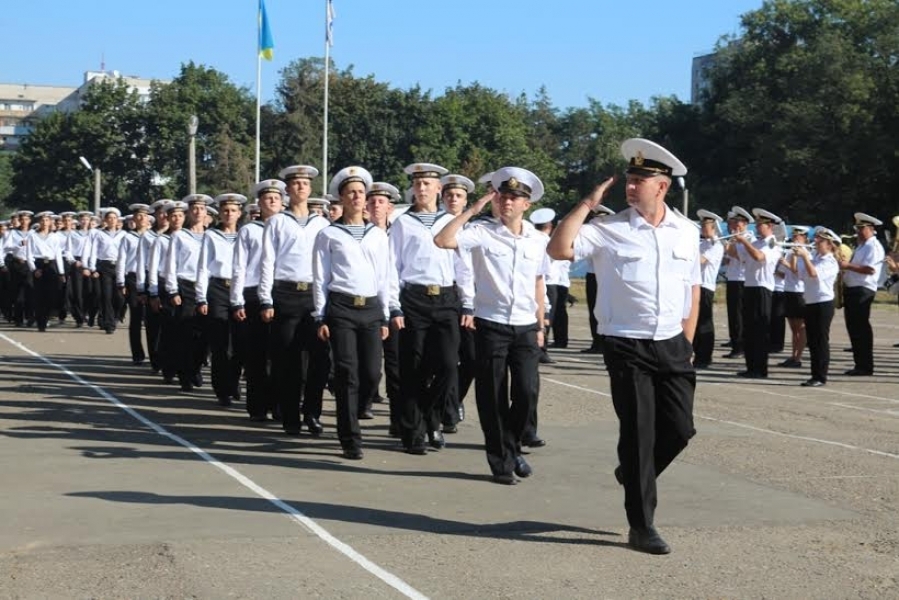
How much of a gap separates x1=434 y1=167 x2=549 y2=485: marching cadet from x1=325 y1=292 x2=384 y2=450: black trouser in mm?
1228

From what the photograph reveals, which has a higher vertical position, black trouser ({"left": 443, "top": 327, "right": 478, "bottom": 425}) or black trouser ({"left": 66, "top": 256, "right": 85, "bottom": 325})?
black trouser ({"left": 66, "top": 256, "right": 85, "bottom": 325})

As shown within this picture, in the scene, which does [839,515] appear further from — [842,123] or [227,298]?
[842,123]

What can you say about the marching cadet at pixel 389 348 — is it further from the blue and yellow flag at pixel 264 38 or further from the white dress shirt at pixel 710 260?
the blue and yellow flag at pixel 264 38

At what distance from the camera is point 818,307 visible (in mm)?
18156

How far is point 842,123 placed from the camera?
69750mm

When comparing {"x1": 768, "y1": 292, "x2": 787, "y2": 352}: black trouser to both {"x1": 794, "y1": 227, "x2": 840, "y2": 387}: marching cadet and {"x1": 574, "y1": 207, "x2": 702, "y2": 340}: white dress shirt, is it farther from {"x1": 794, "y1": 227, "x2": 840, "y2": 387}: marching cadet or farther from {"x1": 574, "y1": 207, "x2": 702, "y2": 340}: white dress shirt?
{"x1": 574, "y1": 207, "x2": 702, "y2": 340}: white dress shirt

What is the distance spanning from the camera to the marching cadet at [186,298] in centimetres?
1597

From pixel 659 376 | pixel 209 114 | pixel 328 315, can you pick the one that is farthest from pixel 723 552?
pixel 209 114

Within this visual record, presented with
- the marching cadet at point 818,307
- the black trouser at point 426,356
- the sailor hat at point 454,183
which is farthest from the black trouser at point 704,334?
the black trouser at point 426,356

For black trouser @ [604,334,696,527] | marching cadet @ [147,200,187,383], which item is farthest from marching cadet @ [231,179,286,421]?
A: black trouser @ [604,334,696,527]

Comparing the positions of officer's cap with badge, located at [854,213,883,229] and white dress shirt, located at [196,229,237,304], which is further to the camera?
officer's cap with badge, located at [854,213,883,229]

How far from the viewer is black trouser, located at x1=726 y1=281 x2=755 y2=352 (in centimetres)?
2155

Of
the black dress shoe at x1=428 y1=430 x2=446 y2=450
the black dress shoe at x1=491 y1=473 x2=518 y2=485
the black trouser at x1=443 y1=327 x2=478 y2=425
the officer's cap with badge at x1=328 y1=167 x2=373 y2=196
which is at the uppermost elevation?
the officer's cap with badge at x1=328 y1=167 x2=373 y2=196

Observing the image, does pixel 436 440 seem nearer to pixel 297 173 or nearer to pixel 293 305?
pixel 293 305
